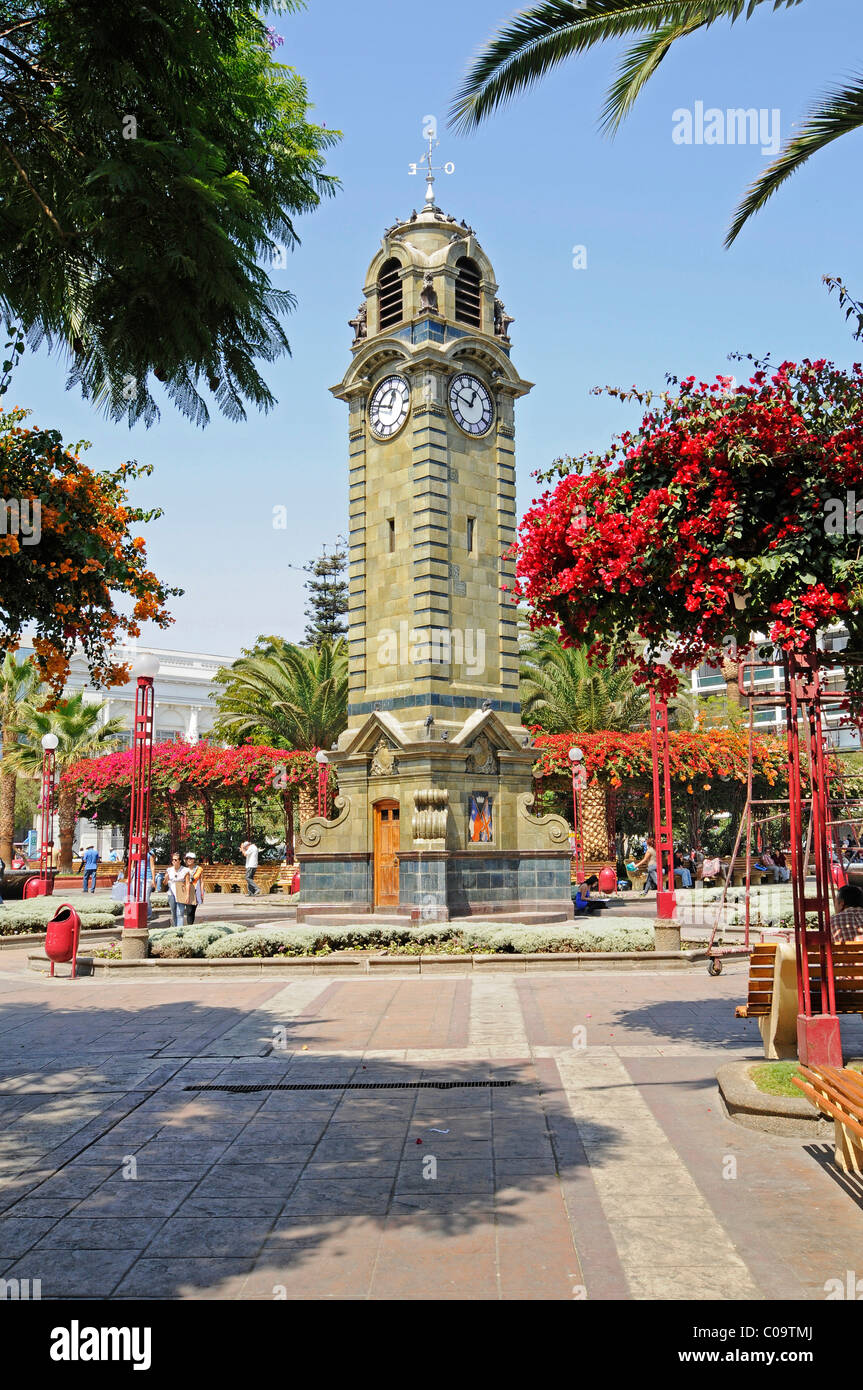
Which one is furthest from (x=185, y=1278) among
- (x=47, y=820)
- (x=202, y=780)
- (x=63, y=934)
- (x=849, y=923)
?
(x=202, y=780)

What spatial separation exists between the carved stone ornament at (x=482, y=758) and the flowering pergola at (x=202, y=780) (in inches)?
609

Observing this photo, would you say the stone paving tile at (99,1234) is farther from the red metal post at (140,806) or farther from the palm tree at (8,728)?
the palm tree at (8,728)

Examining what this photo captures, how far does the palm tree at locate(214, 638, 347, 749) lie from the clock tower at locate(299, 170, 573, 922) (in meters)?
15.0

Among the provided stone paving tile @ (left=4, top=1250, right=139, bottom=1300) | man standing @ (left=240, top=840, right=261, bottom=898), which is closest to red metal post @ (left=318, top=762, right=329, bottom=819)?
man standing @ (left=240, top=840, right=261, bottom=898)

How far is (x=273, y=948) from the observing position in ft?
57.9

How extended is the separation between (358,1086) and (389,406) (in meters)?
18.3

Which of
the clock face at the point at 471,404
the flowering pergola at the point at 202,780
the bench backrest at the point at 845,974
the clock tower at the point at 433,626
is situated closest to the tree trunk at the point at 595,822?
the flowering pergola at the point at 202,780

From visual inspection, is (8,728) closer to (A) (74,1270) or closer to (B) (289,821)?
(B) (289,821)

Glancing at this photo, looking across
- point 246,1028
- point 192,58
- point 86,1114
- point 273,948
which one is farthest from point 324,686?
point 192,58

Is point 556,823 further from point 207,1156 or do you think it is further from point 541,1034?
point 207,1156

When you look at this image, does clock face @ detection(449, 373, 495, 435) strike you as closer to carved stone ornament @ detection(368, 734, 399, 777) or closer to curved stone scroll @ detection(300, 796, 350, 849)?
carved stone ornament @ detection(368, 734, 399, 777)

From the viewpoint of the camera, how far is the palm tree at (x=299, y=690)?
131 feet

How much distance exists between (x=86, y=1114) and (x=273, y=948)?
30.3ft

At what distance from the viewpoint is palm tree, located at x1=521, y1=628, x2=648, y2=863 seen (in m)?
37.0
